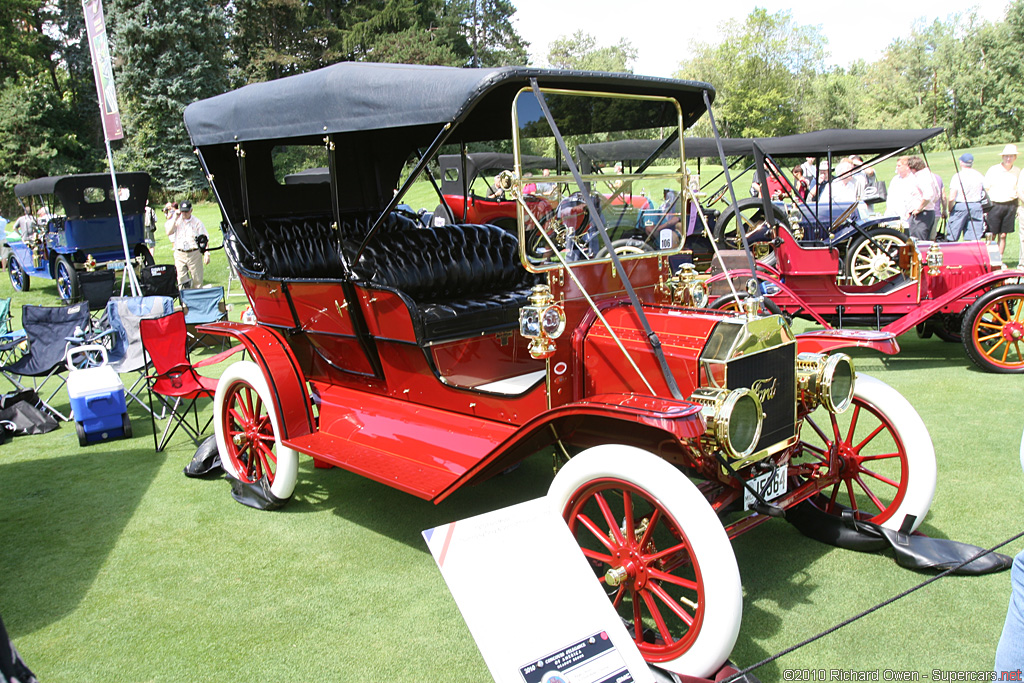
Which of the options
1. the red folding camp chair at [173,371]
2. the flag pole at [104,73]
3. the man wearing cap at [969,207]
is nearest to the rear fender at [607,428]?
the red folding camp chair at [173,371]

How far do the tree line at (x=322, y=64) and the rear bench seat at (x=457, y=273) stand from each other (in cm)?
2707

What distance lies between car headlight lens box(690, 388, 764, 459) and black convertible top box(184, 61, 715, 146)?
1.39 metres

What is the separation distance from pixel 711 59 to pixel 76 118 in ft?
118

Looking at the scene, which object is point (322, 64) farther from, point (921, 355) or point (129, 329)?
point (921, 355)

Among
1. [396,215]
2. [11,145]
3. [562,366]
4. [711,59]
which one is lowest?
[562,366]

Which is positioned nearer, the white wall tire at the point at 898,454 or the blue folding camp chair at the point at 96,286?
the white wall tire at the point at 898,454

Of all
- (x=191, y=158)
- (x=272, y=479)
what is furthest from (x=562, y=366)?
(x=191, y=158)

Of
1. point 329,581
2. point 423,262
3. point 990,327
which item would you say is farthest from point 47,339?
point 990,327

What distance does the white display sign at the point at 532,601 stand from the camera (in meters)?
1.82

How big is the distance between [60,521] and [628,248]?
11.2ft

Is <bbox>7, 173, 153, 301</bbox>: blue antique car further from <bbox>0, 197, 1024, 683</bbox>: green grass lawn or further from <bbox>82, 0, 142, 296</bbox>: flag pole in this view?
<bbox>0, 197, 1024, 683</bbox>: green grass lawn

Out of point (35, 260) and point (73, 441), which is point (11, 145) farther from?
point (73, 441)

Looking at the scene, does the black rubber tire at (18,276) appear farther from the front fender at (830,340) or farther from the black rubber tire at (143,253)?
the front fender at (830,340)

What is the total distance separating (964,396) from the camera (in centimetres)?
553
